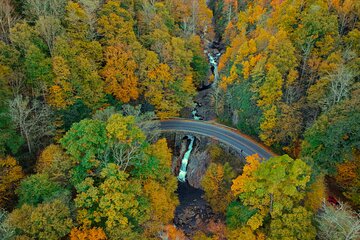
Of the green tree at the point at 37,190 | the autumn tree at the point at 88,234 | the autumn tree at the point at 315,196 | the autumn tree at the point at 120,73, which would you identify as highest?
the autumn tree at the point at 120,73

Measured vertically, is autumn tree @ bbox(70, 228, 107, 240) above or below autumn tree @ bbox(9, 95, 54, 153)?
below

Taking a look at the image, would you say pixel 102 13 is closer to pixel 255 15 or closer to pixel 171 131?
pixel 171 131

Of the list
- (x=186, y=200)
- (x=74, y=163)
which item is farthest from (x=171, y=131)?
(x=74, y=163)

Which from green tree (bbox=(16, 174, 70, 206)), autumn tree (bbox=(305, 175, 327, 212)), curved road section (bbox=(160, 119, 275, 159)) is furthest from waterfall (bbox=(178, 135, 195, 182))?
green tree (bbox=(16, 174, 70, 206))

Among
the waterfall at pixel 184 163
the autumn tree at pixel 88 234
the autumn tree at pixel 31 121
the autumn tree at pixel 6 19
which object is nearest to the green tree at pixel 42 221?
the autumn tree at pixel 88 234

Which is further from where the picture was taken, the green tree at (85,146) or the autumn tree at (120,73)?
the autumn tree at (120,73)

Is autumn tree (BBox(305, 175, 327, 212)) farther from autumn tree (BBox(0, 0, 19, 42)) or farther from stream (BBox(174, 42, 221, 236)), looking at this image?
autumn tree (BBox(0, 0, 19, 42))

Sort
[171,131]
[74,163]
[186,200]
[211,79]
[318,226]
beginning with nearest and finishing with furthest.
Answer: [318,226] → [74,163] → [186,200] → [171,131] → [211,79]

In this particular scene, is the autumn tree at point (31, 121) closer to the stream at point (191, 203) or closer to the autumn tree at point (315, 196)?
the stream at point (191, 203)
